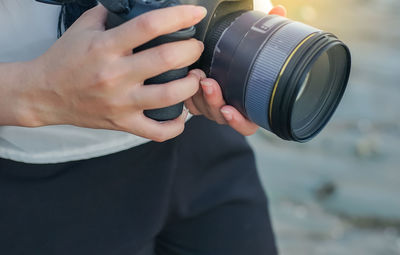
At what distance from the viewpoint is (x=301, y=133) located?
2.43 feet

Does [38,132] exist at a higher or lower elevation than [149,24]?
lower

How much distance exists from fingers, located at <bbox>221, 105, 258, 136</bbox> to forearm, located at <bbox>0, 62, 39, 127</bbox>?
0.25 meters

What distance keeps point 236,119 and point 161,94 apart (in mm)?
172

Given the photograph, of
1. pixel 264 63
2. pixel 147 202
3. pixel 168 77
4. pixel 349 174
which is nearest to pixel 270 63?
pixel 264 63

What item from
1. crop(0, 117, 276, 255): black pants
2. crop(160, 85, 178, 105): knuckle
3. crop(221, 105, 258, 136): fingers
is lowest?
crop(0, 117, 276, 255): black pants

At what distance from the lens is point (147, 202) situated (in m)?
0.79

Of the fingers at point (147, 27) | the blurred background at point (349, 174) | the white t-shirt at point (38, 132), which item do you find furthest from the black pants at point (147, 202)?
the blurred background at point (349, 174)

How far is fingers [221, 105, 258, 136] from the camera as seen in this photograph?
74 cm

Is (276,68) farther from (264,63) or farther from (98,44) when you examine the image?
(98,44)

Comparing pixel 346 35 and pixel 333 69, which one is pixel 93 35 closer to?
pixel 333 69

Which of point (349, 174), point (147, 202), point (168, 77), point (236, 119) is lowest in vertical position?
point (349, 174)

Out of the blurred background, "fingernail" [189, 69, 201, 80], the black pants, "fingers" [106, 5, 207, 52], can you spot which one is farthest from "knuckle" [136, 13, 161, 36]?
the blurred background

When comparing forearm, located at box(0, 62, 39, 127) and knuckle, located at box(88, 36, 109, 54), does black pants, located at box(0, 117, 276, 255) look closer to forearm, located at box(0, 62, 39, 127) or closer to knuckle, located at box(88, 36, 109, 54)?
forearm, located at box(0, 62, 39, 127)

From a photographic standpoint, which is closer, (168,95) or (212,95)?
(168,95)
